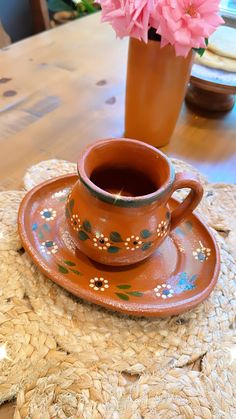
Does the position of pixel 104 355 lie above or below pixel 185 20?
below

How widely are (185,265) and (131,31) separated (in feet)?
1.12

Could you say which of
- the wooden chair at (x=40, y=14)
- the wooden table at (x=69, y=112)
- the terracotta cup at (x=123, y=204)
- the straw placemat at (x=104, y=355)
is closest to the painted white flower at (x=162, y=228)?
the terracotta cup at (x=123, y=204)

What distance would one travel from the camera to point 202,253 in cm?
52

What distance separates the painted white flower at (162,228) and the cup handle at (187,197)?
1.2 inches

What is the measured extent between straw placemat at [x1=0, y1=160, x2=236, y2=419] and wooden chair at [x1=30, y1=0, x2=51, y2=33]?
996 millimetres

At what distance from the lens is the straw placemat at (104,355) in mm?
391

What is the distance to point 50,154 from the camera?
0.70 m

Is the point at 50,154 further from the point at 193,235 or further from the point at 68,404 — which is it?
the point at 68,404

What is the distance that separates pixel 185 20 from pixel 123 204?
11.8 inches

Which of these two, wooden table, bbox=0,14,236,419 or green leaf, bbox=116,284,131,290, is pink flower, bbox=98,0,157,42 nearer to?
wooden table, bbox=0,14,236,419

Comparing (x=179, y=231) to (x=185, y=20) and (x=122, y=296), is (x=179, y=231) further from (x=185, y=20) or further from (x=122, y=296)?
(x=185, y=20)

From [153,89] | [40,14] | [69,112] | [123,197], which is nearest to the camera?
[123,197]

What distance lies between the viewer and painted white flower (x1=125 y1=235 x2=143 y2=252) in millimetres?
449

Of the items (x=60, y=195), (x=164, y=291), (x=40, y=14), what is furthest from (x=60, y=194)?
(x=40, y=14)
